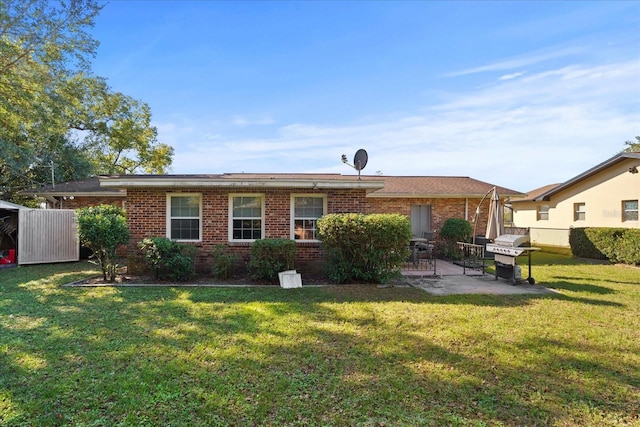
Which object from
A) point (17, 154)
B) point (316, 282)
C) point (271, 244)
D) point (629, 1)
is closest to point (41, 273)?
point (271, 244)

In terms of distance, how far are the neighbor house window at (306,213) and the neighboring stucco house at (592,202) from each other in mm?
12878

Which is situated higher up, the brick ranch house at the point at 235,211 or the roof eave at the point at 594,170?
the roof eave at the point at 594,170

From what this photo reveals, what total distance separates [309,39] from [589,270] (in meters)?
12.7

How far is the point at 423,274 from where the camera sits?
9547mm

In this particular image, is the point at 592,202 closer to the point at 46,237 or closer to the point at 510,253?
the point at 510,253

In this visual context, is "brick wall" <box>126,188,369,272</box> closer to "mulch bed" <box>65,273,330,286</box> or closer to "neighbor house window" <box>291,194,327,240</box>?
"neighbor house window" <box>291,194,327,240</box>

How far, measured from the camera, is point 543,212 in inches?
774

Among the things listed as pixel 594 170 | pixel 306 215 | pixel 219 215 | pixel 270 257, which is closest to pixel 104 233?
pixel 219 215

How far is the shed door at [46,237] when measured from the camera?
11000 millimetres

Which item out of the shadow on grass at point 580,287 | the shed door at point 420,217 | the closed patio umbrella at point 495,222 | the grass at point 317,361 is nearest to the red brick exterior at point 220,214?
the grass at point 317,361

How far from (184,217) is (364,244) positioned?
17.8ft

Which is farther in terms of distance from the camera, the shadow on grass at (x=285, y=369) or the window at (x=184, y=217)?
the window at (x=184, y=217)

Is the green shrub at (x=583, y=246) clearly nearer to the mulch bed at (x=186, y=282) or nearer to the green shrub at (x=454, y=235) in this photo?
the green shrub at (x=454, y=235)

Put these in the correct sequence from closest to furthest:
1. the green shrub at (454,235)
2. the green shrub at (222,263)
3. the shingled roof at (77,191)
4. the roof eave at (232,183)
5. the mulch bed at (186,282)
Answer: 1. the mulch bed at (186,282)
2. the green shrub at (222,263)
3. the roof eave at (232,183)
4. the green shrub at (454,235)
5. the shingled roof at (77,191)
